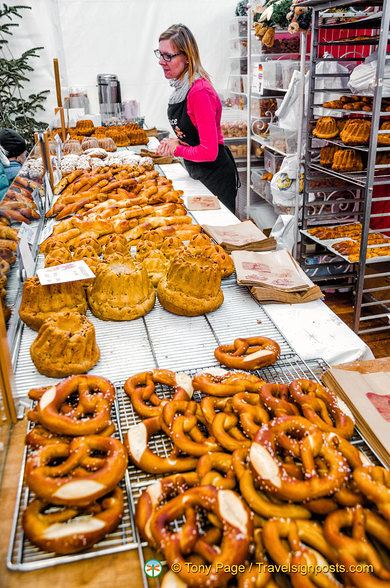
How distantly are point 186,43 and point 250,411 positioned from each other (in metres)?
3.16

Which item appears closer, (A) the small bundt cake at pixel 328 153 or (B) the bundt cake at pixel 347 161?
(B) the bundt cake at pixel 347 161

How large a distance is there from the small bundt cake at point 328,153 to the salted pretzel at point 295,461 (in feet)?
11.9

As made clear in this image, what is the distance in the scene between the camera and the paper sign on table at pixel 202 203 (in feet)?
11.1

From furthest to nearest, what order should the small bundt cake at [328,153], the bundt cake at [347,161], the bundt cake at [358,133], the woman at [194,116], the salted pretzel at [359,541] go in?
the small bundt cake at [328,153] → the bundt cake at [347,161] → the bundt cake at [358,133] → the woman at [194,116] → the salted pretzel at [359,541]

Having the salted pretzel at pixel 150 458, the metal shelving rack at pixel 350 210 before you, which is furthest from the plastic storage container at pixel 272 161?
the salted pretzel at pixel 150 458

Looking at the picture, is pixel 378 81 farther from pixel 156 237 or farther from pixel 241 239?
pixel 156 237

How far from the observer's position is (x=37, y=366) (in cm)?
160

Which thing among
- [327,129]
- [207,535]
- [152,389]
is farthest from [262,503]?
[327,129]

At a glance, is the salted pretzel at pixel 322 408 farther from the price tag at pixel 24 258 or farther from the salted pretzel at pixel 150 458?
the price tag at pixel 24 258

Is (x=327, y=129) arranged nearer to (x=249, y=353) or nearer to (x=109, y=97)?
(x=249, y=353)

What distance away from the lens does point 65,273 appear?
1881 millimetres

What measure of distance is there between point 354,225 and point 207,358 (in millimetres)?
3468

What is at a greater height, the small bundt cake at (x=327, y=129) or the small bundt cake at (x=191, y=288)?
the small bundt cake at (x=327, y=129)

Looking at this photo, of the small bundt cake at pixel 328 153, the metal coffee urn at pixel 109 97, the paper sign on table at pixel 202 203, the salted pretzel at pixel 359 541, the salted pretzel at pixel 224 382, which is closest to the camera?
the salted pretzel at pixel 359 541
